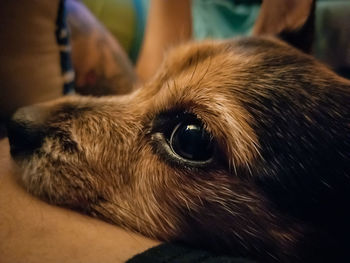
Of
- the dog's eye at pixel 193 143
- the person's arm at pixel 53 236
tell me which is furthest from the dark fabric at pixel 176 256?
the dog's eye at pixel 193 143

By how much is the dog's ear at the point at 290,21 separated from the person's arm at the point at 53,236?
1.27 m

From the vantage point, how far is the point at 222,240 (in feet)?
3.22

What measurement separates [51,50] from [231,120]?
908mm

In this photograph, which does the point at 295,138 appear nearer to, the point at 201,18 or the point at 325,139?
the point at 325,139

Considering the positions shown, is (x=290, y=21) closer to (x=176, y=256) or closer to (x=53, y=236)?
(x=176, y=256)

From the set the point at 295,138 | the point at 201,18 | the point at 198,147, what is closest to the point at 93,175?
the point at 198,147

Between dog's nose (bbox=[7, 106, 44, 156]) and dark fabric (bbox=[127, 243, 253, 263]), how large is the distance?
1.76 feet

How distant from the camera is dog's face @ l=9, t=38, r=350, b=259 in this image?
0.97 metres

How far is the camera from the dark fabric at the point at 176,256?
2.62 ft

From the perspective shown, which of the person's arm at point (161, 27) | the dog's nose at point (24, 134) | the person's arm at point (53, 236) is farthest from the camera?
the person's arm at point (161, 27)

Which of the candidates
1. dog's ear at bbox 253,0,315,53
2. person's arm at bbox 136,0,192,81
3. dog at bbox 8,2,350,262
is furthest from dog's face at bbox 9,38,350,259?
person's arm at bbox 136,0,192,81

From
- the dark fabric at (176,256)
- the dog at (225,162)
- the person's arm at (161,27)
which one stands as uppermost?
the person's arm at (161,27)

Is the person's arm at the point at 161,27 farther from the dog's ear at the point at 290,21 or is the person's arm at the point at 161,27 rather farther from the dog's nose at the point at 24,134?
the dog's nose at the point at 24,134

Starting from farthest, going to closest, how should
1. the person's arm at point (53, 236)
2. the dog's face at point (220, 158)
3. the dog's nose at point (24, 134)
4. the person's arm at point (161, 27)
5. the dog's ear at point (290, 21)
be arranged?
the person's arm at point (161, 27), the dog's ear at point (290, 21), the dog's nose at point (24, 134), the dog's face at point (220, 158), the person's arm at point (53, 236)
